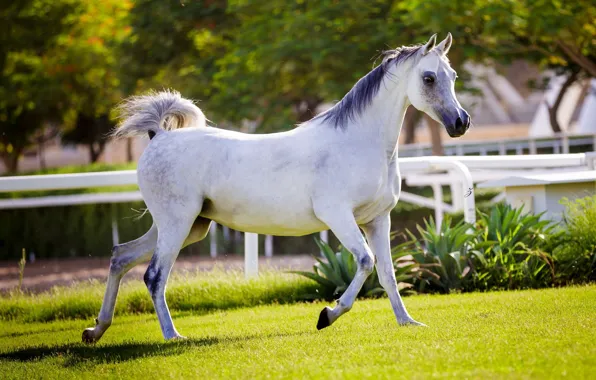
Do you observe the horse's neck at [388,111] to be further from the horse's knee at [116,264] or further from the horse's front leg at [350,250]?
the horse's knee at [116,264]

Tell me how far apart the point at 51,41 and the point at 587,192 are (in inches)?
1055

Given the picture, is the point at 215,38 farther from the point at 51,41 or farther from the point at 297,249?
the point at 297,249

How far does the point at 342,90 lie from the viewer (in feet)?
76.4

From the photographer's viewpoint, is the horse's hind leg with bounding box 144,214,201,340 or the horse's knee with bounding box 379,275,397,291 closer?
the horse's hind leg with bounding box 144,214,201,340

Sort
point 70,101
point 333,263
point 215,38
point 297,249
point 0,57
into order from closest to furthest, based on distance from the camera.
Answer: point 333,263 < point 297,249 < point 215,38 < point 0,57 < point 70,101

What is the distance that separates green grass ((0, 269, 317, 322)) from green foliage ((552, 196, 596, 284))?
8.02ft

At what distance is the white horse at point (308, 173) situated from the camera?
284 inches

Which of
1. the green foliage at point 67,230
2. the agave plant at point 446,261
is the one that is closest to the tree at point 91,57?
the green foliage at point 67,230

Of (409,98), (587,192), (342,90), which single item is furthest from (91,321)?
(342,90)

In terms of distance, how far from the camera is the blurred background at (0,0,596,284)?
67.6 ft

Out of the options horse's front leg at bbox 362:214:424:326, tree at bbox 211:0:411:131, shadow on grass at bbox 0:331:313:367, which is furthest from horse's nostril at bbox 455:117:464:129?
tree at bbox 211:0:411:131

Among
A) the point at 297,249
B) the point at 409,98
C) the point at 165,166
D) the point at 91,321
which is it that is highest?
the point at 409,98

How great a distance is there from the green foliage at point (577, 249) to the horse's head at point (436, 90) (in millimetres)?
3107

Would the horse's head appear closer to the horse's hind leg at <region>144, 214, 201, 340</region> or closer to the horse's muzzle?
the horse's muzzle
